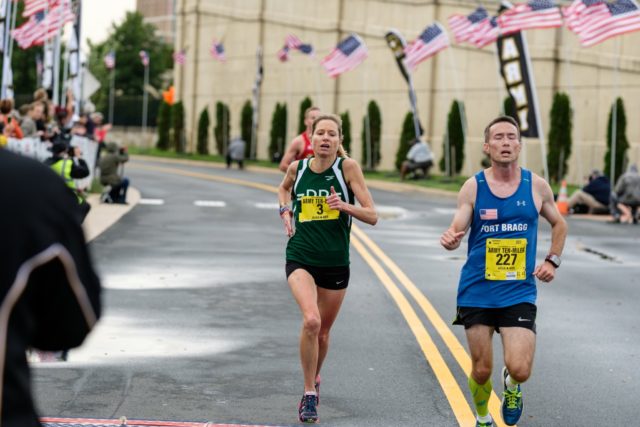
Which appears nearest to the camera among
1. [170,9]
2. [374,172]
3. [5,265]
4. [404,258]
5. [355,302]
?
[5,265]

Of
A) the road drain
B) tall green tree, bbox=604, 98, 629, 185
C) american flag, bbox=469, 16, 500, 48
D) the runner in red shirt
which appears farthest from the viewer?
tall green tree, bbox=604, 98, 629, 185

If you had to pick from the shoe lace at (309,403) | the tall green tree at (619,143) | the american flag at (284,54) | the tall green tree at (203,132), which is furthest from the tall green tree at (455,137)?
the shoe lace at (309,403)

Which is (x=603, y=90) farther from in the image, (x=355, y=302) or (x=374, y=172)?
(x=355, y=302)

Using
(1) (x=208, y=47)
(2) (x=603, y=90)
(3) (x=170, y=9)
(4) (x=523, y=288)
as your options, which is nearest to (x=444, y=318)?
(4) (x=523, y=288)

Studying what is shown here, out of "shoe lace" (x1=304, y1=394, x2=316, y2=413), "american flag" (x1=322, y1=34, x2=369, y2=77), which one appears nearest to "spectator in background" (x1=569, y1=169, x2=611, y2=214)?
"american flag" (x1=322, y1=34, x2=369, y2=77)

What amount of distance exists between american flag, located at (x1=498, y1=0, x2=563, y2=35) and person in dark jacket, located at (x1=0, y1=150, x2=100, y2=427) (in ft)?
101

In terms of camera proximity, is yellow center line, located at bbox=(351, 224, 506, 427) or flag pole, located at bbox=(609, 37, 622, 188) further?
flag pole, located at bbox=(609, 37, 622, 188)

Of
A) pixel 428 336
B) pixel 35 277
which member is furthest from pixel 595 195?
pixel 35 277

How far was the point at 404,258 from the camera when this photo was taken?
61.9 feet

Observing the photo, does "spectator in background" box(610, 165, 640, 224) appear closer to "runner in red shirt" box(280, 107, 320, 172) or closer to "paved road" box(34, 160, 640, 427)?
"paved road" box(34, 160, 640, 427)

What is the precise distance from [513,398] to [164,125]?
2553 inches

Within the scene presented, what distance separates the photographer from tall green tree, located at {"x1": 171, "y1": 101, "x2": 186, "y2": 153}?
68500 mm

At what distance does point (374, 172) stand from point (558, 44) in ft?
30.3

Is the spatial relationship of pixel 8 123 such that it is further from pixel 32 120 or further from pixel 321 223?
pixel 321 223
